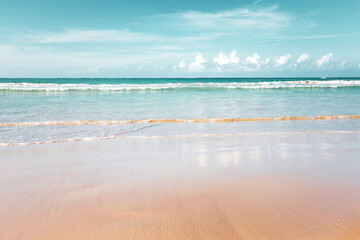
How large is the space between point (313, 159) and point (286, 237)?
9.36ft

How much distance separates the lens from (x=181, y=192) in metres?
3.39

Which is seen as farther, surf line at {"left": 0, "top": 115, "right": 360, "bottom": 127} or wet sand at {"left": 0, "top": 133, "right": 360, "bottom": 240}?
surf line at {"left": 0, "top": 115, "right": 360, "bottom": 127}

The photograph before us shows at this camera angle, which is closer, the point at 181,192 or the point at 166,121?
the point at 181,192

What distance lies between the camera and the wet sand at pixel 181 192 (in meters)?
2.53

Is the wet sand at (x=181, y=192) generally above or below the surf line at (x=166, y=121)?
below

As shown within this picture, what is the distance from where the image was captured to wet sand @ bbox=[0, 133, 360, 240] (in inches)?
99.7

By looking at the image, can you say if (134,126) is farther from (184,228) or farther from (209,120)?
(184,228)

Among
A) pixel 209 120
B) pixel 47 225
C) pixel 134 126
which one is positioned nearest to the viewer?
pixel 47 225

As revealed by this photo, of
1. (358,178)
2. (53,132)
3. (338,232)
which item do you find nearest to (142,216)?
(338,232)

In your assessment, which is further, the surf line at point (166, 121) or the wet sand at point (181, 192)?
the surf line at point (166, 121)

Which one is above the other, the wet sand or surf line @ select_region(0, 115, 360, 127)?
surf line @ select_region(0, 115, 360, 127)

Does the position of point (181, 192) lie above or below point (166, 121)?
below

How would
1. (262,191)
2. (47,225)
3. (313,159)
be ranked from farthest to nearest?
(313,159) → (262,191) → (47,225)

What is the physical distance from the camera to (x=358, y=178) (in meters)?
3.87
